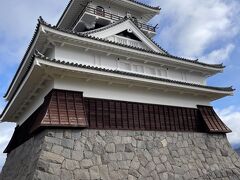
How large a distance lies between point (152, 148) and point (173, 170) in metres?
1.27

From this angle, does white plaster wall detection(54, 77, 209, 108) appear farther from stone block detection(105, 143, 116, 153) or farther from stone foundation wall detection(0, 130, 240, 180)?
stone block detection(105, 143, 116, 153)

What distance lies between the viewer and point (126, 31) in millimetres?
14273

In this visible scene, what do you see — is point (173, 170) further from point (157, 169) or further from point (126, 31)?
point (126, 31)

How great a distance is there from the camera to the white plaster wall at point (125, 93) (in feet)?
32.3

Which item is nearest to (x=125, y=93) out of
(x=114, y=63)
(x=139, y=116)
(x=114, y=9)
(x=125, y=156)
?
(x=139, y=116)

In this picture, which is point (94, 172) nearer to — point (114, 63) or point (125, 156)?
point (125, 156)

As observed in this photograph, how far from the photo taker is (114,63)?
39.1 ft

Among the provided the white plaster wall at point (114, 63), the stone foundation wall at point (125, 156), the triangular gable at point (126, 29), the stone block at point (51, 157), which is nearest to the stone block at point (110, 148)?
the stone foundation wall at point (125, 156)

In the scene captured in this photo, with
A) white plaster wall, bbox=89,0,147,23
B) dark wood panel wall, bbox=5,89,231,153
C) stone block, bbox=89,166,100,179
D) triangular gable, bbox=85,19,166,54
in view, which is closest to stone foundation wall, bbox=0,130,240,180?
stone block, bbox=89,166,100,179

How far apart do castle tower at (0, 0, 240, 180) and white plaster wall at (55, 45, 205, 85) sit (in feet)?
0.16

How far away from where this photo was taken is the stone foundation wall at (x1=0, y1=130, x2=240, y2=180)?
8320mm

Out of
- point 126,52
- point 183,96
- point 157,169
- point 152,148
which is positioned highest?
point 126,52

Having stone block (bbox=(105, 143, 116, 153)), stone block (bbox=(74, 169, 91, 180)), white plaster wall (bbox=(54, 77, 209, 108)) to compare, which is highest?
white plaster wall (bbox=(54, 77, 209, 108))

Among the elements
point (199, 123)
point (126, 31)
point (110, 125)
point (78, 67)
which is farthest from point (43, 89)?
point (199, 123)
